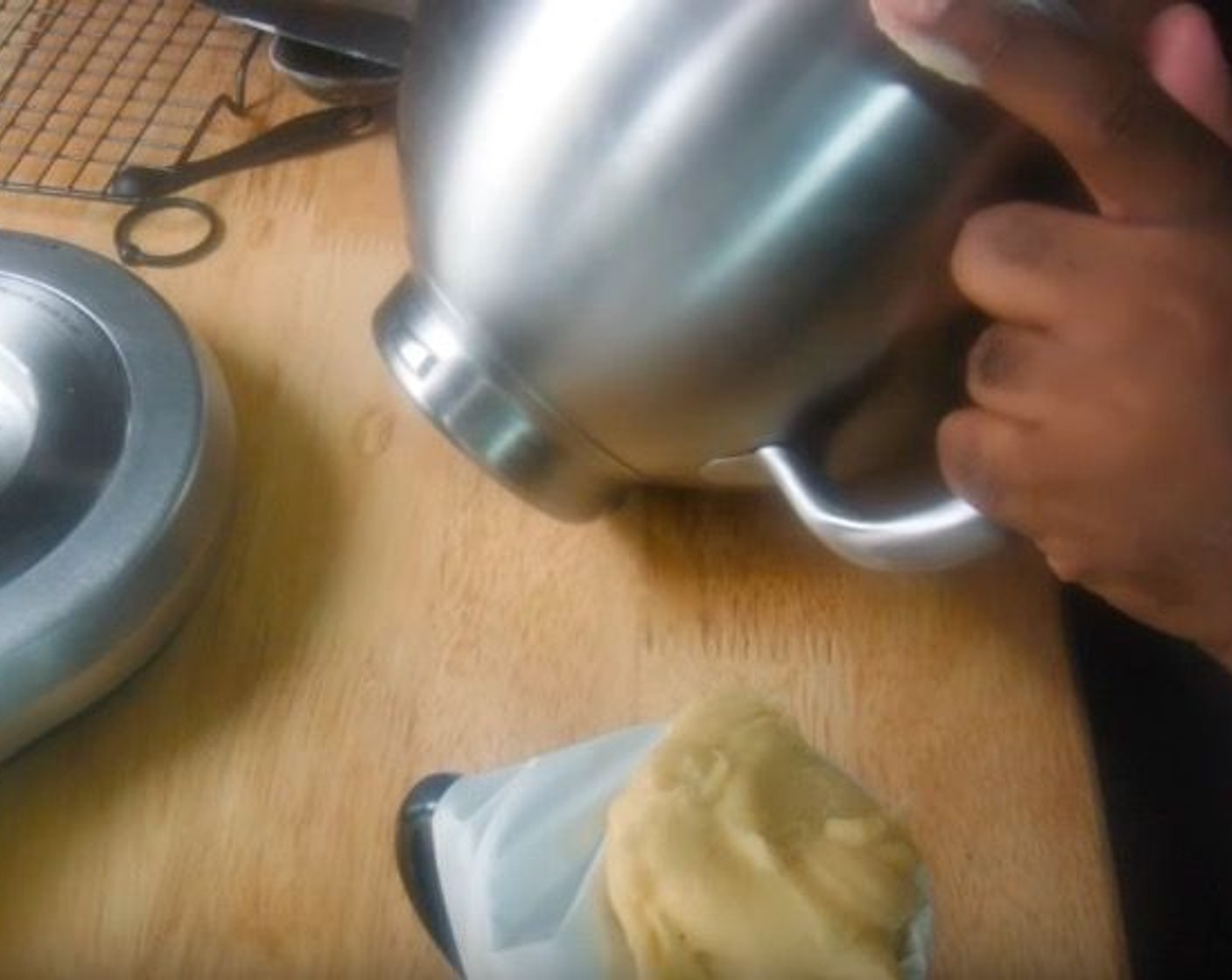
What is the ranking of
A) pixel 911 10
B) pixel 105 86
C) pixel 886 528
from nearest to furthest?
pixel 911 10, pixel 886 528, pixel 105 86

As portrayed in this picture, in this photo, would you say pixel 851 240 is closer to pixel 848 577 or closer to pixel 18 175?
pixel 848 577

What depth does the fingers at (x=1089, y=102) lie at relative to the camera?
277mm

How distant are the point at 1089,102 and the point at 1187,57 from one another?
0.04 metres

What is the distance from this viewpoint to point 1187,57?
1.01ft

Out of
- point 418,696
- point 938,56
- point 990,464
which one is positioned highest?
point 938,56

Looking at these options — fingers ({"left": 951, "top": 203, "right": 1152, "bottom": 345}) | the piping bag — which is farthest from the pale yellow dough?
fingers ({"left": 951, "top": 203, "right": 1152, "bottom": 345})

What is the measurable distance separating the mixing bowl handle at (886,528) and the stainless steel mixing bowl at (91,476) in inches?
7.2

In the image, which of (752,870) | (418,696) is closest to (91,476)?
(418,696)

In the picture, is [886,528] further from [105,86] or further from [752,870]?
[105,86]

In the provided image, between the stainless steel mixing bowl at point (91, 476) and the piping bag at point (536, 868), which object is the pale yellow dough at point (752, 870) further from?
the stainless steel mixing bowl at point (91, 476)

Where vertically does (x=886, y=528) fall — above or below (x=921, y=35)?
below

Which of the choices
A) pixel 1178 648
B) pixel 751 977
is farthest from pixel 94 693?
pixel 1178 648

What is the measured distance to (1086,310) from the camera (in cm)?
32

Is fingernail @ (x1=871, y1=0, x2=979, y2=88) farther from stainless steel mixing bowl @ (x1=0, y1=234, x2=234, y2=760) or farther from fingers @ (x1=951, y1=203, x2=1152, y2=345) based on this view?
stainless steel mixing bowl @ (x1=0, y1=234, x2=234, y2=760)
